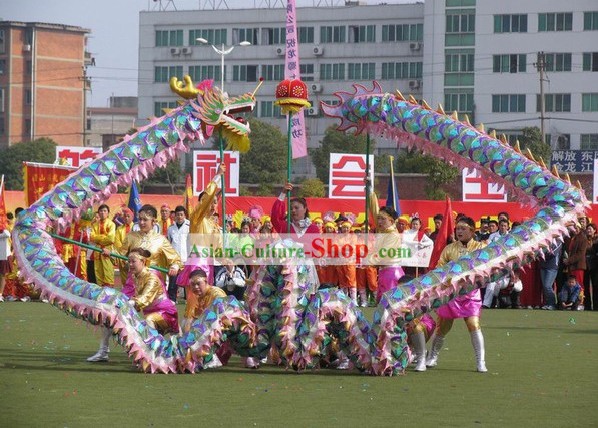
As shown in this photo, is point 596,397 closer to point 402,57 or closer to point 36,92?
point 402,57

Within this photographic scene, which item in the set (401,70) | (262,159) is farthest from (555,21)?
(262,159)

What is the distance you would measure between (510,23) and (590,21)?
462 centimetres

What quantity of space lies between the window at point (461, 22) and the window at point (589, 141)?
8218 mm

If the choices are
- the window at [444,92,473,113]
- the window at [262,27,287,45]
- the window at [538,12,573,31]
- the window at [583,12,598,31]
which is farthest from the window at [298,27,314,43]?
the window at [583,12,598,31]

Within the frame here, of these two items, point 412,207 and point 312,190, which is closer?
point 412,207

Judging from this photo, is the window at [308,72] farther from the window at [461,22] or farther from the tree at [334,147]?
the tree at [334,147]

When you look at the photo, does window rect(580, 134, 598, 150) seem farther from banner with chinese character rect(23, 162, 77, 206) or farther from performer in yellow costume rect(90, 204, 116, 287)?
performer in yellow costume rect(90, 204, 116, 287)

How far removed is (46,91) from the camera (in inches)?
3305

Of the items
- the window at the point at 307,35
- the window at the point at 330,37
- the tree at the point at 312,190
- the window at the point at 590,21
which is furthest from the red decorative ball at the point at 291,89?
the window at the point at 307,35

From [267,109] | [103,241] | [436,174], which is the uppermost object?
[267,109]

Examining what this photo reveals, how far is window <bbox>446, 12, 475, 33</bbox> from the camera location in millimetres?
68375

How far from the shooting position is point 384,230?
40.8ft

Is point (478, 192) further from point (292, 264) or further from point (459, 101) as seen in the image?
point (459, 101)

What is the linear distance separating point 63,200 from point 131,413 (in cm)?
411
